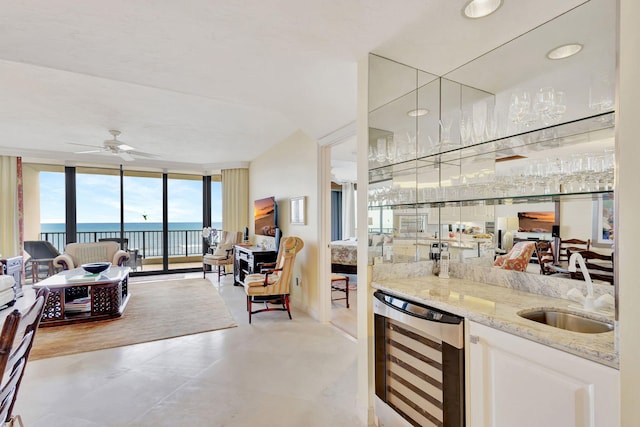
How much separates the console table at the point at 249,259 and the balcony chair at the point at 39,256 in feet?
11.6

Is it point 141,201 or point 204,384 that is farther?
point 141,201

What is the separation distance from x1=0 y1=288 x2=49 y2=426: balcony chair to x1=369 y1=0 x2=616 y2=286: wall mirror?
174 centimetres

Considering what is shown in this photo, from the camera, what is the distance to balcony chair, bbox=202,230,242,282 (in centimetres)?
636

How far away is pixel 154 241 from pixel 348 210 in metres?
5.31

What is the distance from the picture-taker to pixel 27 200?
6.39 m

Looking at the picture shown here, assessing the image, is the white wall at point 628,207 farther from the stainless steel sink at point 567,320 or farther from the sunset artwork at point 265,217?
the sunset artwork at point 265,217

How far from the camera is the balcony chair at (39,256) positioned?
5.78 metres

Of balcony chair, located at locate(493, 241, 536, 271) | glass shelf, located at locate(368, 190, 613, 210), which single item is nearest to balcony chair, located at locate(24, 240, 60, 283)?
glass shelf, located at locate(368, 190, 613, 210)

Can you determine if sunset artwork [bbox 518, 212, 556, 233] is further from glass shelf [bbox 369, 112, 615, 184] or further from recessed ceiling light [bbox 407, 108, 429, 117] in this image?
recessed ceiling light [bbox 407, 108, 429, 117]

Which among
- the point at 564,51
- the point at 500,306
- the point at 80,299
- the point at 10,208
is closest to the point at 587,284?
the point at 500,306

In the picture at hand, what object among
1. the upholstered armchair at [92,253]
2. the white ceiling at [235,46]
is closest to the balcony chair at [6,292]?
the upholstered armchair at [92,253]

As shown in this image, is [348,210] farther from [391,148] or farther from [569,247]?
[569,247]

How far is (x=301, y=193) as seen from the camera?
14.7 ft

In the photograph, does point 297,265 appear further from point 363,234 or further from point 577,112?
point 577,112
